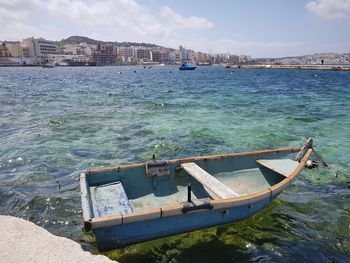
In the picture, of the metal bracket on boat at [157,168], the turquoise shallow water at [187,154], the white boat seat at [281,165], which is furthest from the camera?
the white boat seat at [281,165]

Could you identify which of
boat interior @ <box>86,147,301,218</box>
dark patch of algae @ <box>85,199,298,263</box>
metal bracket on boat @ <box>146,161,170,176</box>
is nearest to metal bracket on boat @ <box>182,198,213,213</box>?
boat interior @ <box>86,147,301,218</box>

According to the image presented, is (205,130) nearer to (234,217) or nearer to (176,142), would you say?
(176,142)

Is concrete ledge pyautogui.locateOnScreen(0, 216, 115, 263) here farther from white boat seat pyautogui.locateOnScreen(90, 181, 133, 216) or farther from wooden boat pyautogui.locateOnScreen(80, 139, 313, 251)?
white boat seat pyautogui.locateOnScreen(90, 181, 133, 216)

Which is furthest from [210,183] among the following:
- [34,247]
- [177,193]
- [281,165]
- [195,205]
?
[34,247]

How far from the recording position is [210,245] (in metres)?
7.89

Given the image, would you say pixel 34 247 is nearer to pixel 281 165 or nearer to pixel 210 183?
pixel 210 183

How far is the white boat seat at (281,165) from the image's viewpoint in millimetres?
9633

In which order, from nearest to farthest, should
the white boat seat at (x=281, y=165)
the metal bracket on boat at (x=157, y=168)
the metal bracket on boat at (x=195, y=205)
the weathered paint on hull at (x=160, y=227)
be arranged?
the weathered paint on hull at (x=160, y=227) → the metal bracket on boat at (x=195, y=205) → the metal bracket on boat at (x=157, y=168) → the white boat seat at (x=281, y=165)

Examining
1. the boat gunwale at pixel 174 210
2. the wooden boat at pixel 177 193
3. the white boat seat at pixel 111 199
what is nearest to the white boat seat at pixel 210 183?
the wooden boat at pixel 177 193

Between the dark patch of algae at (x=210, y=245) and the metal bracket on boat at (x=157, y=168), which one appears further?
the metal bracket on boat at (x=157, y=168)

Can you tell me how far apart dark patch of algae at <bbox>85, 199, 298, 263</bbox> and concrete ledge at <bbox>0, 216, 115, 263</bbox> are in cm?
109

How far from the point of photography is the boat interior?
26.4 ft

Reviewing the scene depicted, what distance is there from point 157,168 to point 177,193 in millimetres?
998

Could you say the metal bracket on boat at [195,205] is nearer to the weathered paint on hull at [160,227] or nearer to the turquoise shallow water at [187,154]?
the weathered paint on hull at [160,227]
